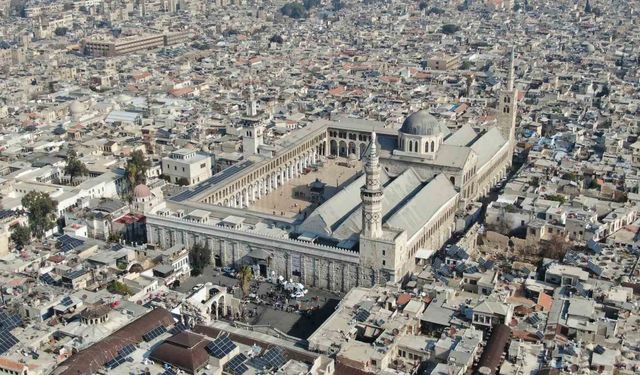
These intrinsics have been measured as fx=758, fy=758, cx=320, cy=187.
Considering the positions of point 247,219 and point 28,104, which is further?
point 28,104

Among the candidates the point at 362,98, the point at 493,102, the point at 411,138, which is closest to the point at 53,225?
the point at 411,138

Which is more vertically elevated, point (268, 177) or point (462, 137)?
point (462, 137)

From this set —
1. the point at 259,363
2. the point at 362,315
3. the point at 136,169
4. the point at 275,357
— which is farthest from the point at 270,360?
the point at 136,169

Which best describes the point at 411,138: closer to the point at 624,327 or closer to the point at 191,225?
the point at 191,225

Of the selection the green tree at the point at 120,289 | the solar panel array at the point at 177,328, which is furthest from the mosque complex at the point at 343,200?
the solar panel array at the point at 177,328

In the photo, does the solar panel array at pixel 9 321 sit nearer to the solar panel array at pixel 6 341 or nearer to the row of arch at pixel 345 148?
the solar panel array at pixel 6 341

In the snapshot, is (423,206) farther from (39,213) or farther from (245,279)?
(39,213)
